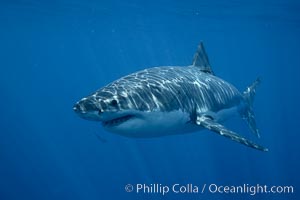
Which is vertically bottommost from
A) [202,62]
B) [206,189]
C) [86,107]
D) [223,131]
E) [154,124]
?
[206,189]

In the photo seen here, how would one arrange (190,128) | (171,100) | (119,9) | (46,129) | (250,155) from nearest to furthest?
(171,100), (190,128), (250,155), (119,9), (46,129)

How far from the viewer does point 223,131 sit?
21.8ft

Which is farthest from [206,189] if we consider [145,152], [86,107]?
[86,107]

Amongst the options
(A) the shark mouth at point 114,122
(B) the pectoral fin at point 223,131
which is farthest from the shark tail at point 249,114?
(A) the shark mouth at point 114,122

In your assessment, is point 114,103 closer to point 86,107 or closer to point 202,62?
point 86,107

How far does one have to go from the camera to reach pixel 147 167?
25344 millimetres

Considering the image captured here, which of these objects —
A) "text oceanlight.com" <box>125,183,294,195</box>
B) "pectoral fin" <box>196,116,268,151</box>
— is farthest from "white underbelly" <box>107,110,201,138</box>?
"text oceanlight.com" <box>125,183,294,195</box>

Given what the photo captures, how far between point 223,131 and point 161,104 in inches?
57.2

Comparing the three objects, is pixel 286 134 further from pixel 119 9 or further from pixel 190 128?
pixel 190 128

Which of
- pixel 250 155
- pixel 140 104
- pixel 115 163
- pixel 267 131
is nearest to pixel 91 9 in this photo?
pixel 115 163

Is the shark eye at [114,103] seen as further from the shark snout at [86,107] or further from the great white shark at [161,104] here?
the shark snout at [86,107]

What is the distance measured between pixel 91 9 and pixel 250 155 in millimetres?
20998

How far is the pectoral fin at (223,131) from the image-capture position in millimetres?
6270

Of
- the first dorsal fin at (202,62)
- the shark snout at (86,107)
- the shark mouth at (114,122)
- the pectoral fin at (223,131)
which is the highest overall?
the first dorsal fin at (202,62)
